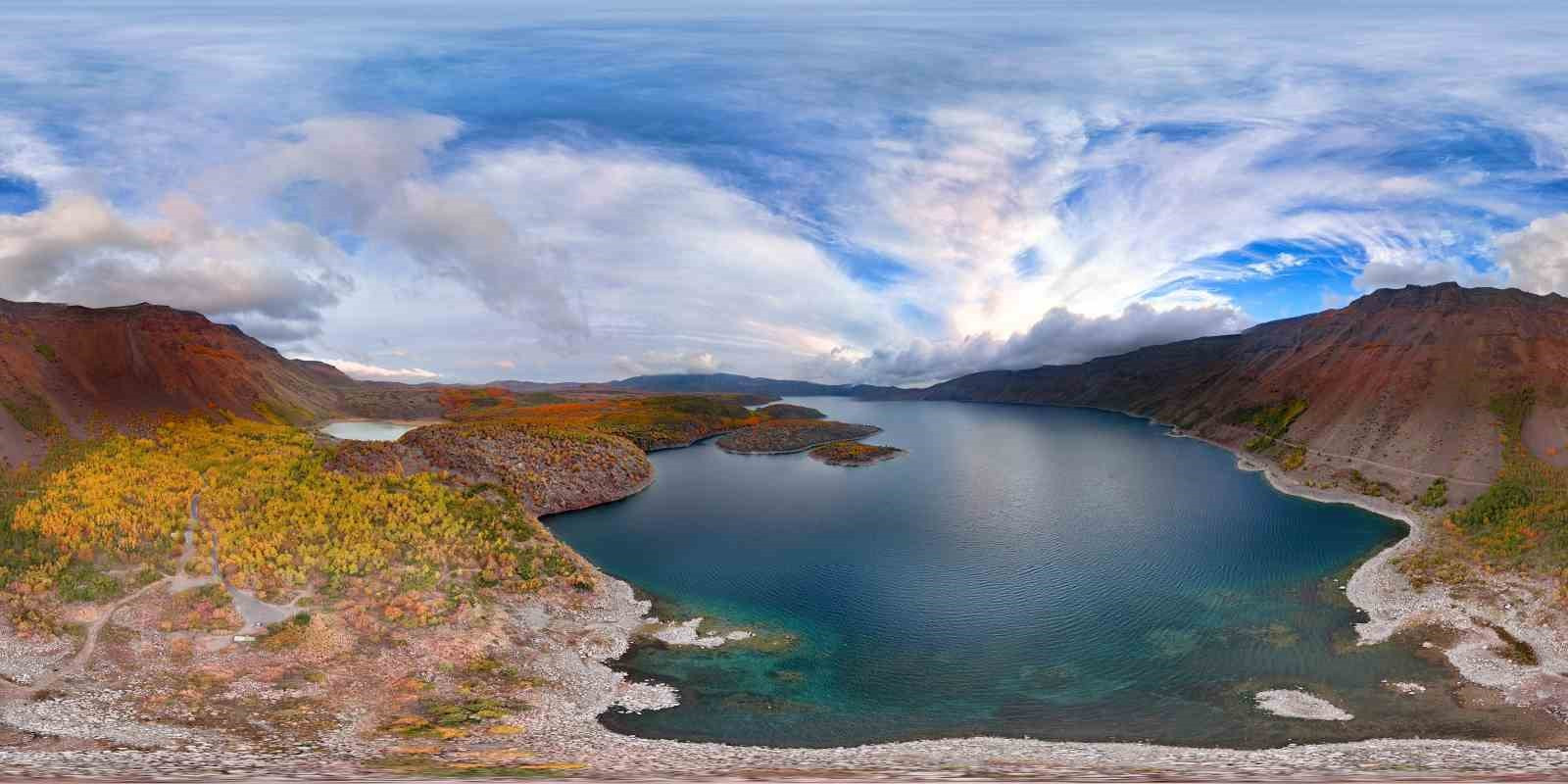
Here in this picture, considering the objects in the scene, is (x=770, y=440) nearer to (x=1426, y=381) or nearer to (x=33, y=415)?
(x=33, y=415)

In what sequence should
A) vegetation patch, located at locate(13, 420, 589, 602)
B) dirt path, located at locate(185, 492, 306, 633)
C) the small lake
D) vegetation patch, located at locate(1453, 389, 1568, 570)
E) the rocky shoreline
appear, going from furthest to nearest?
the small lake < vegetation patch, located at locate(1453, 389, 1568, 570) < vegetation patch, located at locate(13, 420, 589, 602) < dirt path, located at locate(185, 492, 306, 633) < the rocky shoreline

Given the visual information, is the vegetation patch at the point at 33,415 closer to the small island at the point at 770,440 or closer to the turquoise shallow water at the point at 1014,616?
the turquoise shallow water at the point at 1014,616

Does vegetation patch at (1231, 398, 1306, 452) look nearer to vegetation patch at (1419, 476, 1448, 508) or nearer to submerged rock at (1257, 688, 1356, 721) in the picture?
vegetation patch at (1419, 476, 1448, 508)

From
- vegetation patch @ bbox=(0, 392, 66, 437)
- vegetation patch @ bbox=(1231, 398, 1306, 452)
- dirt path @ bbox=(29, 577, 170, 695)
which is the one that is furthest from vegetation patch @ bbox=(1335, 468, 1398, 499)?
vegetation patch @ bbox=(0, 392, 66, 437)

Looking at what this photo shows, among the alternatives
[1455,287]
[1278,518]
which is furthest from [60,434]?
[1455,287]

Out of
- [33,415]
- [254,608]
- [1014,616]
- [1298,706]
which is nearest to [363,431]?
[33,415]

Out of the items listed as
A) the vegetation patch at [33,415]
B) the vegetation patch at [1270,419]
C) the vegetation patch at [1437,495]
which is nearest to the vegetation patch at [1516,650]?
the vegetation patch at [1437,495]
